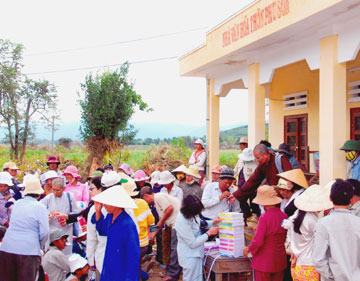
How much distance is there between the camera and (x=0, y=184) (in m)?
7.02

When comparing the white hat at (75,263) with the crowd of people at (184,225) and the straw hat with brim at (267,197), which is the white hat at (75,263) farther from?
the straw hat with brim at (267,197)

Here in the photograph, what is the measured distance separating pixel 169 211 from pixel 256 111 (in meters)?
3.69

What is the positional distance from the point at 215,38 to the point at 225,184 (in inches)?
175

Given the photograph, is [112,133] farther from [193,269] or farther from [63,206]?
[193,269]

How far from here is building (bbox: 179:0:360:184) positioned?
21.5 ft

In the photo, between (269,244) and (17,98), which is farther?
(17,98)

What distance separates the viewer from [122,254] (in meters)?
4.18

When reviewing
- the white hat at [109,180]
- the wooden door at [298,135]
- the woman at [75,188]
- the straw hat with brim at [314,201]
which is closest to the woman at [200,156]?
the wooden door at [298,135]

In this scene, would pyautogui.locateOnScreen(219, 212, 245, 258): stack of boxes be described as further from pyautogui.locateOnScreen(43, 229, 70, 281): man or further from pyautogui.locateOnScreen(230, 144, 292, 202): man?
pyautogui.locateOnScreen(43, 229, 70, 281): man

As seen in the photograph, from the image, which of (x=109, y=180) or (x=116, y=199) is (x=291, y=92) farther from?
(x=116, y=199)

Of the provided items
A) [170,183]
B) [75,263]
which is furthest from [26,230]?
[170,183]

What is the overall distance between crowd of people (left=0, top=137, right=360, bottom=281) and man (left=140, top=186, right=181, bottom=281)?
0.02 metres

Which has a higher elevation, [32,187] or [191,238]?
[32,187]

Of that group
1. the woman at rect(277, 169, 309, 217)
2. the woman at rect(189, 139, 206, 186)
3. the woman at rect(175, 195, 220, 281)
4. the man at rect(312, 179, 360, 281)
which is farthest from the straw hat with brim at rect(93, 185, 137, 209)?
the woman at rect(189, 139, 206, 186)
